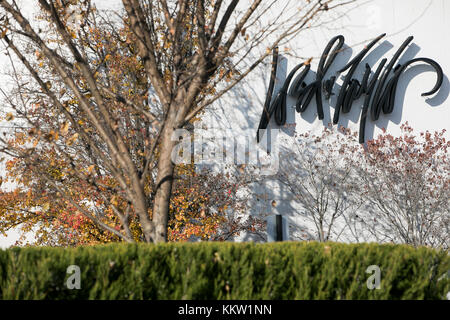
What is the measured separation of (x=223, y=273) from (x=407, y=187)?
7.89m

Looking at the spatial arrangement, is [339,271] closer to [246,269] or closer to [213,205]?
[246,269]

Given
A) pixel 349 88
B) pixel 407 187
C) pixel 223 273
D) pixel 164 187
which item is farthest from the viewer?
pixel 349 88

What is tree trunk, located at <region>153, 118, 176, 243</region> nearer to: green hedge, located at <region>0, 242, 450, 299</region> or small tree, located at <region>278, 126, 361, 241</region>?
green hedge, located at <region>0, 242, 450, 299</region>

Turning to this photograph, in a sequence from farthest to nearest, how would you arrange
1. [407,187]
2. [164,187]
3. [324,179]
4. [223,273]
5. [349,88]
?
[349,88] < [324,179] < [407,187] < [164,187] < [223,273]

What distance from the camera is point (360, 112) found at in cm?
1134

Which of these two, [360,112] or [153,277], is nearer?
[153,277]

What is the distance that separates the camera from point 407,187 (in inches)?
403

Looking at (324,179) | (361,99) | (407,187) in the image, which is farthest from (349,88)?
(407,187)

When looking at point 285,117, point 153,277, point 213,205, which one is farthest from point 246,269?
point 285,117

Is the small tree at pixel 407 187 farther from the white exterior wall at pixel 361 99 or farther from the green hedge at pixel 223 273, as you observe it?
the green hedge at pixel 223 273

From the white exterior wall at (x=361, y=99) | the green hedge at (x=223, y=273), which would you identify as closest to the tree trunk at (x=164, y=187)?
the green hedge at (x=223, y=273)

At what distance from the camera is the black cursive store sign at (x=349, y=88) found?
36.1 ft

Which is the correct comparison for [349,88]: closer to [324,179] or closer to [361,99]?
[361,99]
